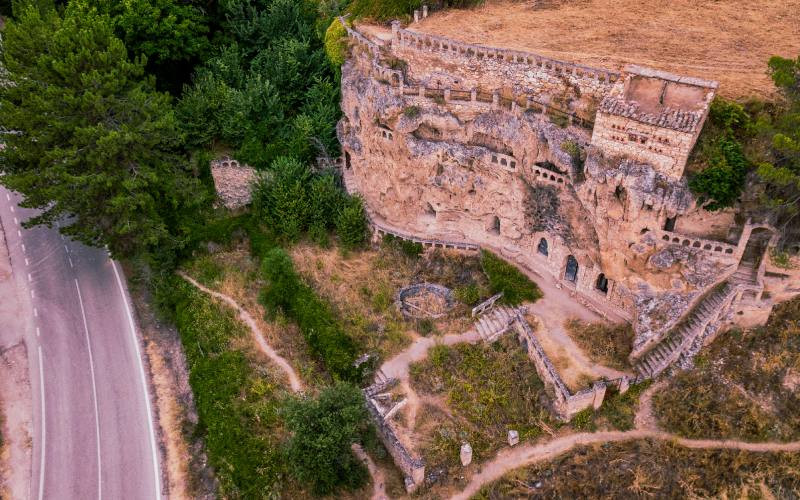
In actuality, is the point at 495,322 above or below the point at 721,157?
below

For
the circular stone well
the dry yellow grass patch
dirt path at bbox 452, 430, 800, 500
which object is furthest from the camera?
the circular stone well

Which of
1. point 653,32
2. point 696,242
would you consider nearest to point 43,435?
point 696,242

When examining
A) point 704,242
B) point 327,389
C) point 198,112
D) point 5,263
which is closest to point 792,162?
point 704,242

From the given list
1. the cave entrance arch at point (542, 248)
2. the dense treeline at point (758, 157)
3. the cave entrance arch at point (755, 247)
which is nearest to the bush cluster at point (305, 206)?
the cave entrance arch at point (542, 248)

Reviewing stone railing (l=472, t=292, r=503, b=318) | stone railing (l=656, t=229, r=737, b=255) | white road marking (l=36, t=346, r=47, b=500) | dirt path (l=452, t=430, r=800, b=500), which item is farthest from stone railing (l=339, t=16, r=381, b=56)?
white road marking (l=36, t=346, r=47, b=500)

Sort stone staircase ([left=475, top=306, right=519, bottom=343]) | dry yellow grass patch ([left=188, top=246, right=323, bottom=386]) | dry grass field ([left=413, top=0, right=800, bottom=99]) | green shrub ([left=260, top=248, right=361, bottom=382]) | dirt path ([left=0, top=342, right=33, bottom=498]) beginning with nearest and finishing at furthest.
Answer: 1. dirt path ([left=0, top=342, right=33, bottom=498])
2. dry grass field ([left=413, top=0, right=800, bottom=99])
3. green shrub ([left=260, top=248, right=361, bottom=382])
4. stone staircase ([left=475, top=306, right=519, bottom=343])
5. dry yellow grass patch ([left=188, top=246, right=323, bottom=386])

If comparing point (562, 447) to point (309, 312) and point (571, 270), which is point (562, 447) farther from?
point (309, 312)

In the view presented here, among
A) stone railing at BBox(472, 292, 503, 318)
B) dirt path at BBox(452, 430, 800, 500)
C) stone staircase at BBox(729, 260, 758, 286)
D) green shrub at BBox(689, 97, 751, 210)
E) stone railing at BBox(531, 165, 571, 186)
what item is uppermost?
green shrub at BBox(689, 97, 751, 210)

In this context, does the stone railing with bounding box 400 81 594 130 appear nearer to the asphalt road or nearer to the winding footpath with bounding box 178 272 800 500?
the winding footpath with bounding box 178 272 800 500

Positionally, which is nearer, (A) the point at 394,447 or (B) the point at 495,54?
(A) the point at 394,447
